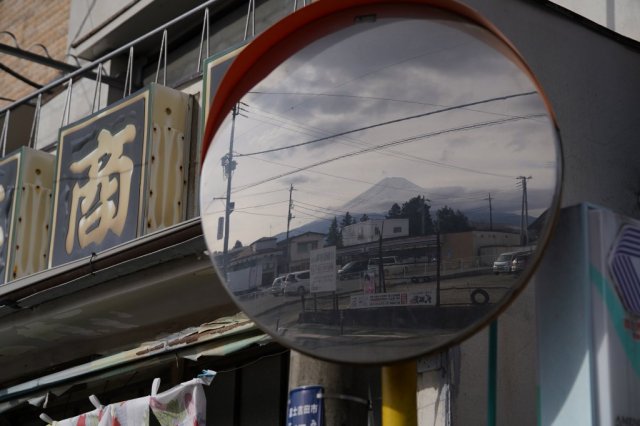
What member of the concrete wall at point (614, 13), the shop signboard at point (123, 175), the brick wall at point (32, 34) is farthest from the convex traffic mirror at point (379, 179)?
the brick wall at point (32, 34)

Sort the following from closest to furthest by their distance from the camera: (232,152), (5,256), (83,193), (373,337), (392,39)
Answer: (373,337) < (392,39) < (232,152) < (83,193) < (5,256)

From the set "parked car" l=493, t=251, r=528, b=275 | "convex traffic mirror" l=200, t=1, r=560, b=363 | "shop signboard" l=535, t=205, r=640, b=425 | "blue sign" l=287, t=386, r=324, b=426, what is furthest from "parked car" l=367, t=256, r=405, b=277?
"blue sign" l=287, t=386, r=324, b=426

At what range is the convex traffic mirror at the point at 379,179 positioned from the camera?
2.82m

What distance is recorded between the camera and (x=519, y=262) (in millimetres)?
2770

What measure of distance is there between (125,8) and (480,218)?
7803mm

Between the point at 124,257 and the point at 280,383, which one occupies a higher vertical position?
the point at 124,257

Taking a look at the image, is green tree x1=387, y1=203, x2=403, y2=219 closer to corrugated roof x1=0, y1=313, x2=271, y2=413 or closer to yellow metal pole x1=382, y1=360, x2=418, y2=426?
yellow metal pole x1=382, y1=360, x2=418, y2=426

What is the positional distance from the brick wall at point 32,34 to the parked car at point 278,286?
9.31 metres

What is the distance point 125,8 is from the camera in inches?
395

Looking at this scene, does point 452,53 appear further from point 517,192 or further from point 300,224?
→ point 300,224

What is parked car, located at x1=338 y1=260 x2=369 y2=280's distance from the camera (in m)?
2.94

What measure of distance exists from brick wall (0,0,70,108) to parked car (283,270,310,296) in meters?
9.34

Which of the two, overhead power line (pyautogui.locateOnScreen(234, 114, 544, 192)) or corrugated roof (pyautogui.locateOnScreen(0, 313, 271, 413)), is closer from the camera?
overhead power line (pyautogui.locateOnScreen(234, 114, 544, 192))

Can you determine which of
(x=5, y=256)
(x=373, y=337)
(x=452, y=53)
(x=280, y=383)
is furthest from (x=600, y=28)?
(x=5, y=256)
